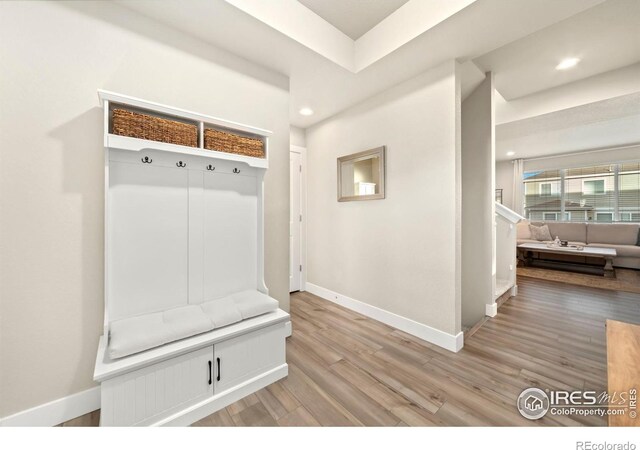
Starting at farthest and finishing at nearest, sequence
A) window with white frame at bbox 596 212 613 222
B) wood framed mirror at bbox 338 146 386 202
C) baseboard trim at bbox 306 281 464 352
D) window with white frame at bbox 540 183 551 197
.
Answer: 1. window with white frame at bbox 540 183 551 197
2. window with white frame at bbox 596 212 613 222
3. wood framed mirror at bbox 338 146 386 202
4. baseboard trim at bbox 306 281 464 352

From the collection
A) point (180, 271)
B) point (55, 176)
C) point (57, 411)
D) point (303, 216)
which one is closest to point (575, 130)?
point (303, 216)

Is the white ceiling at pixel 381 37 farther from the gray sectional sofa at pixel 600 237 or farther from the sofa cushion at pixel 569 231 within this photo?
the sofa cushion at pixel 569 231

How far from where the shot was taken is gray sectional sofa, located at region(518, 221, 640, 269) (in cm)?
514

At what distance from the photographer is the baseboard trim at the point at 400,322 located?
7.36ft

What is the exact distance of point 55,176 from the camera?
147 cm

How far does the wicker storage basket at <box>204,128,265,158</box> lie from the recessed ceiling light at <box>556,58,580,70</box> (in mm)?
3250

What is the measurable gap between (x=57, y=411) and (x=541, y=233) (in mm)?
8513

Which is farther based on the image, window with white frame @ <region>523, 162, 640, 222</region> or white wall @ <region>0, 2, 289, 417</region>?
window with white frame @ <region>523, 162, 640, 222</region>

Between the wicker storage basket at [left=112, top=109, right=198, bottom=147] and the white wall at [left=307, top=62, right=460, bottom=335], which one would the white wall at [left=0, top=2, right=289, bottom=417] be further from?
the white wall at [left=307, top=62, right=460, bottom=335]

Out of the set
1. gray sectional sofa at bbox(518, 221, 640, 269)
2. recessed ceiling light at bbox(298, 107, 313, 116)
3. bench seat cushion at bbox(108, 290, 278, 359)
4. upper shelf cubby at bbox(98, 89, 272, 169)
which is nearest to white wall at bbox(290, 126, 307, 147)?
recessed ceiling light at bbox(298, 107, 313, 116)

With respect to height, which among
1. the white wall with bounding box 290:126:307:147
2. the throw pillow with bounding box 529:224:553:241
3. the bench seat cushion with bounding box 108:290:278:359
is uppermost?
the white wall with bounding box 290:126:307:147

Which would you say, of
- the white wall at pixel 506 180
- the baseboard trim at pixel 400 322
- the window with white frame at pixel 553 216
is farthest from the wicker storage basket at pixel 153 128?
the window with white frame at pixel 553 216

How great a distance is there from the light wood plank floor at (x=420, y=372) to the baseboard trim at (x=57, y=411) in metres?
0.05

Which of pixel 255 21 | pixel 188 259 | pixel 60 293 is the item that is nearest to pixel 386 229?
pixel 188 259
